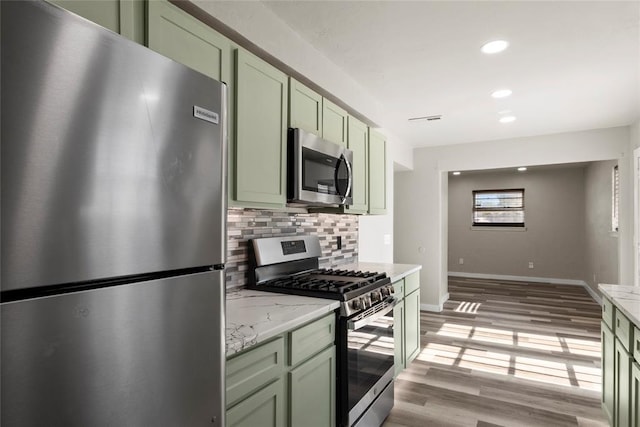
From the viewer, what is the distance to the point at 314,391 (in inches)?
68.6

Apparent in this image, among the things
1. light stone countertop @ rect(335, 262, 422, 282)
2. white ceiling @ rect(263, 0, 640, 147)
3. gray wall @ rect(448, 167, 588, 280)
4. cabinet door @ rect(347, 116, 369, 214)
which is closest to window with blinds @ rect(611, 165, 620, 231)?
white ceiling @ rect(263, 0, 640, 147)

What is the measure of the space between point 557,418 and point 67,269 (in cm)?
302

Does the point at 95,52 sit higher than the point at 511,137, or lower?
lower

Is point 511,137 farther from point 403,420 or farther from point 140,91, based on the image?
point 140,91

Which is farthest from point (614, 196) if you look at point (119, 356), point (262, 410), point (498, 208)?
point (119, 356)

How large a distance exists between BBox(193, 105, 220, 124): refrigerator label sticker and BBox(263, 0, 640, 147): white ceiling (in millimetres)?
1348

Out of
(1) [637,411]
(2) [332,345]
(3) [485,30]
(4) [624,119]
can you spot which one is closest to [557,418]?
(1) [637,411]

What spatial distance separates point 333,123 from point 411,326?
191 centimetres

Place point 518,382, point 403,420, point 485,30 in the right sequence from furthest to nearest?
point 518,382, point 403,420, point 485,30

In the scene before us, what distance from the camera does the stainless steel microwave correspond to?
2.09 m

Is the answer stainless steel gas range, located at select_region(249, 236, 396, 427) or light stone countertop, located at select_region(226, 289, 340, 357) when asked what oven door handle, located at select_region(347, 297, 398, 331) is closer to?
stainless steel gas range, located at select_region(249, 236, 396, 427)

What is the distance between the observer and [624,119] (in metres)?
4.04

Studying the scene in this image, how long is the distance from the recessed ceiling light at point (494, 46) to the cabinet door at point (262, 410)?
2.32m

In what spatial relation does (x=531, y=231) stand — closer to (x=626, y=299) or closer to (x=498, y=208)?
(x=498, y=208)
